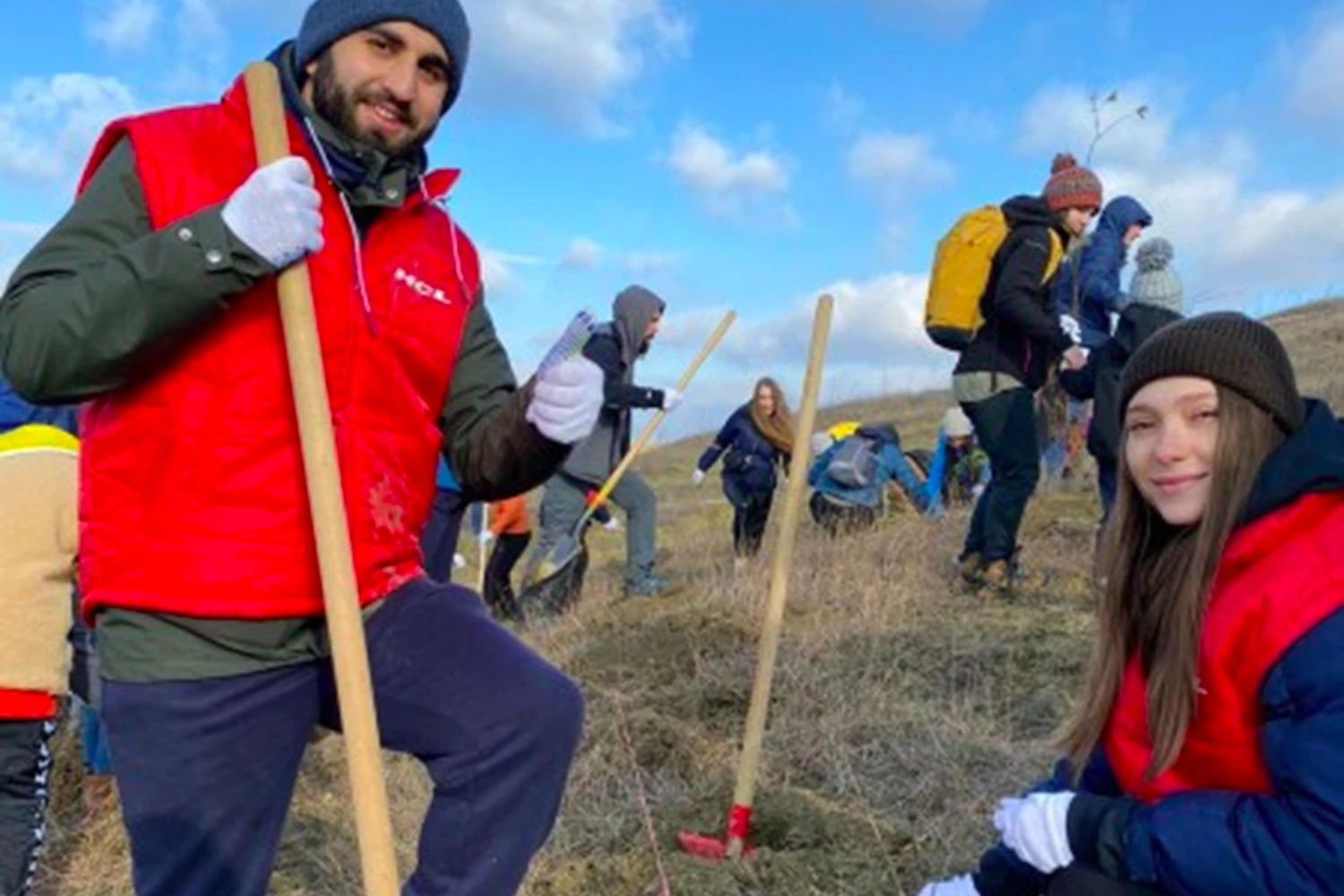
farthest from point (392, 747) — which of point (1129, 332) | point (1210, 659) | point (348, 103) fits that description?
point (1129, 332)

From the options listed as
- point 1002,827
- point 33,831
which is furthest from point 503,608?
point 1002,827

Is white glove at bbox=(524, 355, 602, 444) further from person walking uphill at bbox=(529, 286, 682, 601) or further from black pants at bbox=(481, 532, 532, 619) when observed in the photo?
black pants at bbox=(481, 532, 532, 619)

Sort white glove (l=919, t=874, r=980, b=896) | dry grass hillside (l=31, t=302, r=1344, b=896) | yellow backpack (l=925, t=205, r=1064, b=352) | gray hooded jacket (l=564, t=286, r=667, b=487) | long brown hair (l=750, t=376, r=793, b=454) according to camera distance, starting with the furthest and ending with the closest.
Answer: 1. long brown hair (l=750, t=376, r=793, b=454)
2. gray hooded jacket (l=564, t=286, r=667, b=487)
3. yellow backpack (l=925, t=205, r=1064, b=352)
4. dry grass hillside (l=31, t=302, r=1344, b=896)
5. white glove (l=919, t=874, r=980, b=896)

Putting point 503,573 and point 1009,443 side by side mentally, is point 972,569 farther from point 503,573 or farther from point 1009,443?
point 503,573

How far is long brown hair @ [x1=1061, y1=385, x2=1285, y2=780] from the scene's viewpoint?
7.30ft

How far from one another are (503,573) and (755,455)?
2.25 metres

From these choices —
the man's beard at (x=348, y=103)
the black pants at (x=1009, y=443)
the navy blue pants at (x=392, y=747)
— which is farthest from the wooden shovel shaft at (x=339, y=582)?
the black pants at (x=1009, y=443)

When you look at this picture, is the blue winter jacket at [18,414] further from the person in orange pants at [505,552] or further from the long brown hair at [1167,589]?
the person in orange pants at [505,552]

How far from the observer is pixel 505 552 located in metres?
8.57

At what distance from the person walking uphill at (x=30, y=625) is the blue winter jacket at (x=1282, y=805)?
243cm

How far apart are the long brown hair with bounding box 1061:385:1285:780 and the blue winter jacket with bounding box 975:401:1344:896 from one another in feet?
0.20

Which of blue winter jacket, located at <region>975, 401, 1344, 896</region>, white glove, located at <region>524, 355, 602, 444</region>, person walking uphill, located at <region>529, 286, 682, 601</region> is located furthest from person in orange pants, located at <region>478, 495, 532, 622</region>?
blue winter jacket, located at <region>975, 401, 1344, 896</region>

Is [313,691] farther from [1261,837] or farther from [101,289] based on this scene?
[1261,837]

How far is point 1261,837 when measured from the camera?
2.00 metres
